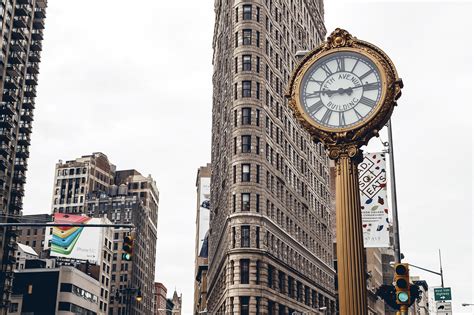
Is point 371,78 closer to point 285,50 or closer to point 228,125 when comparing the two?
point 228,125

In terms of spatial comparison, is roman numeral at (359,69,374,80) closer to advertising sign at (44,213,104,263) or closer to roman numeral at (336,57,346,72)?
roman numeral at (336,57,346,72)

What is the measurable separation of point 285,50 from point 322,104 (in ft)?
255

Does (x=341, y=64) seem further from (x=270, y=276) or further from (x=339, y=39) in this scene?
(x=270, y=276)

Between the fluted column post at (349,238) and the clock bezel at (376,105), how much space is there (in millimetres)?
281

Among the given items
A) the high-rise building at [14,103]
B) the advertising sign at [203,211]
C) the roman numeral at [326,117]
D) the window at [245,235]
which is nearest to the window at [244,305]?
the window at [245,235]

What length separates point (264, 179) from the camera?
72.8 m

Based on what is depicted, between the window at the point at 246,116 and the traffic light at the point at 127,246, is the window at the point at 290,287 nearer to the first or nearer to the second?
the window at the point at 246,116

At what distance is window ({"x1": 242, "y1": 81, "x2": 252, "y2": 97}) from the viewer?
74.6 meters

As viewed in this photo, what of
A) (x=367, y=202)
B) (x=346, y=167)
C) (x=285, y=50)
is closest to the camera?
(x=346, y=167)

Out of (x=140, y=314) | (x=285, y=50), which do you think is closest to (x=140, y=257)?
(x=140, y=314)

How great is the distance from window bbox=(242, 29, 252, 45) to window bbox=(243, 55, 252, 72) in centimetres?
177

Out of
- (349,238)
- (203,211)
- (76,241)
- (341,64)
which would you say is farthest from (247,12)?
(203,211)

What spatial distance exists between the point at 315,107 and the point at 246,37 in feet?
217

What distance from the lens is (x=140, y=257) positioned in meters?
193
